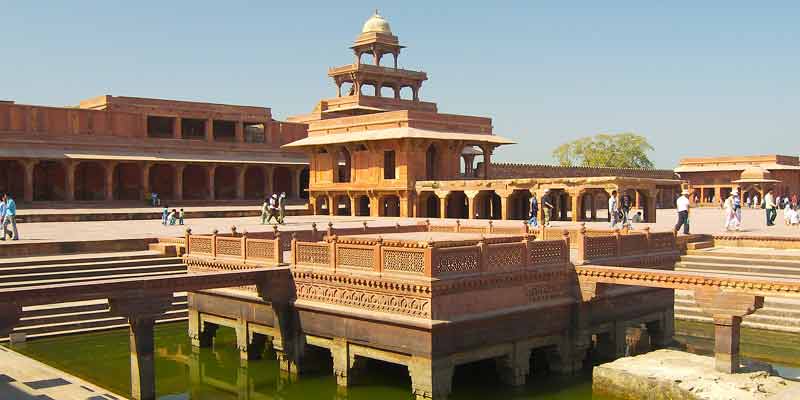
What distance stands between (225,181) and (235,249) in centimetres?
3226

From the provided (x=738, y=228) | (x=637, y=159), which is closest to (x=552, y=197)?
(x=738, y=228)

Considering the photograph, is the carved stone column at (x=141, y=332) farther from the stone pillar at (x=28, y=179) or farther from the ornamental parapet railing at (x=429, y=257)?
the stone pillar at (x=28, y=179)

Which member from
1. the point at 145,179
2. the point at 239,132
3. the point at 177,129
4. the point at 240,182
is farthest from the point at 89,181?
the point at 239,132

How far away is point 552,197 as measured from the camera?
3456 centimetres

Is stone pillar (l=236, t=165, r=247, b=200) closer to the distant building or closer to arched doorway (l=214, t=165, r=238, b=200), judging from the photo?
arched doorway (l=214, t=165, r=238, b=200)

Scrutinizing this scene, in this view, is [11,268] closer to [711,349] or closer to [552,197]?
[711,349]

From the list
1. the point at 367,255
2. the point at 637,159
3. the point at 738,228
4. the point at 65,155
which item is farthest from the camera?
the point at 637,159

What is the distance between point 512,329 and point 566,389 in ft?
4.88

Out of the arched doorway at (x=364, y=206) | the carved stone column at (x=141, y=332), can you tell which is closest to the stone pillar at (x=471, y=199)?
the arched doorway at (x=364, y=206)

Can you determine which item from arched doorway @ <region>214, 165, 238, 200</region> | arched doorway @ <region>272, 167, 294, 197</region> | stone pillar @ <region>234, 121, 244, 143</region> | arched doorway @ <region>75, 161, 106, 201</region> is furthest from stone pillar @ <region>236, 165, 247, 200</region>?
arched doorway @ <region>75, 161, 106, 201</region>

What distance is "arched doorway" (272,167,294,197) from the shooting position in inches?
1913

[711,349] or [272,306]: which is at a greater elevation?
[272,306]

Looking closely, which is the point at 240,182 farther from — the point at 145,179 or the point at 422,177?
the point at 422,177

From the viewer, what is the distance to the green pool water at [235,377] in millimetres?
13758
